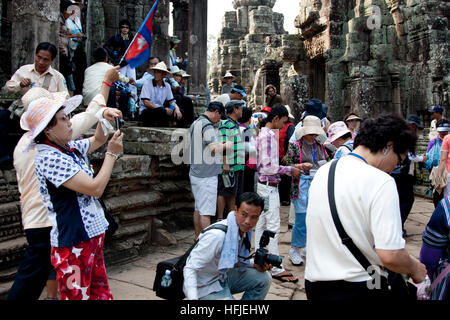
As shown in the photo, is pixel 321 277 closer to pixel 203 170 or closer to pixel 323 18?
pixel 203 170

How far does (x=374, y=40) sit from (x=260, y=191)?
9.43 metres

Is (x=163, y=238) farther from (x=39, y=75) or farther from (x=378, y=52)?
(x=378, y=52)

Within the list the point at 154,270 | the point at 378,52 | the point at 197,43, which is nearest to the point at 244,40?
the point at 197,43

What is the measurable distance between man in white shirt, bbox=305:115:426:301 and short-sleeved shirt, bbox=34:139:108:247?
134 cm

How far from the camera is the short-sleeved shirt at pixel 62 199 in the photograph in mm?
2609

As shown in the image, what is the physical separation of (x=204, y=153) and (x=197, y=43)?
26.7 ft

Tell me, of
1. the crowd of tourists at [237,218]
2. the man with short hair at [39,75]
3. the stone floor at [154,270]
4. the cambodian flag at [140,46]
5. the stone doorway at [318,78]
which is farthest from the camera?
the stone doorway at [318,78]

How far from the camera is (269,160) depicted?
5020 mm

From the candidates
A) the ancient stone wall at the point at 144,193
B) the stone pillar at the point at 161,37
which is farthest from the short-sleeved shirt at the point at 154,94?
the stone pillar at the point at 161,37

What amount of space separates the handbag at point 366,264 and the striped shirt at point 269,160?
2647 millimetres

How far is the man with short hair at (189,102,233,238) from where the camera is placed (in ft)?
17.7

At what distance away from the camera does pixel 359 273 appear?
7.11ft

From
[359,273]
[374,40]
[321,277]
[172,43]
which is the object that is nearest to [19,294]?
[321,277]

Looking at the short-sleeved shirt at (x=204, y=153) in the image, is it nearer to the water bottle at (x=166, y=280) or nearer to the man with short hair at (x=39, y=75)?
the man with short hair at (x=39, y=75)
